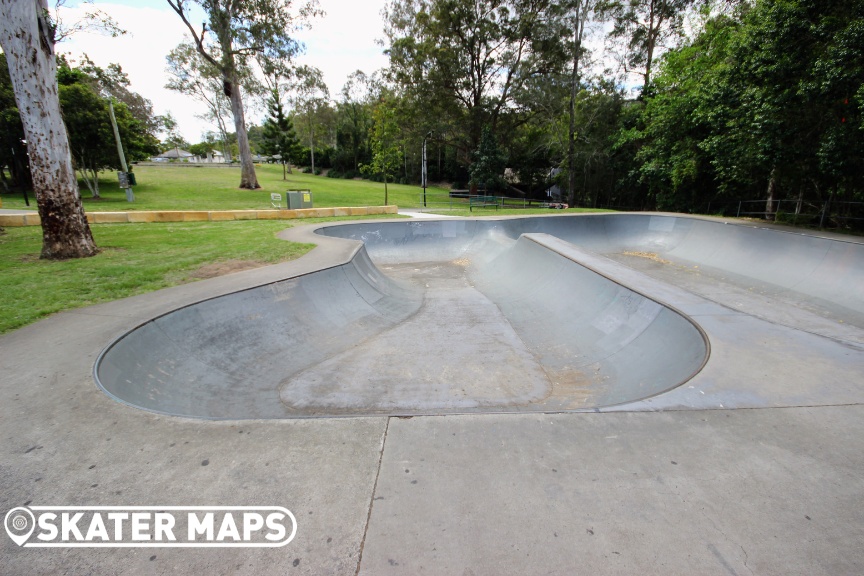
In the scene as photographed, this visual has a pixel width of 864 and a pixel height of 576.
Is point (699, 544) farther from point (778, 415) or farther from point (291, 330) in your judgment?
point (291, 330)

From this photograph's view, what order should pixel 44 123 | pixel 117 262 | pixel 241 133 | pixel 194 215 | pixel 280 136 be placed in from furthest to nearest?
pixel 280 136, pixel 241 133, pixel 194 215, pixel 117 262, pixel 44 123

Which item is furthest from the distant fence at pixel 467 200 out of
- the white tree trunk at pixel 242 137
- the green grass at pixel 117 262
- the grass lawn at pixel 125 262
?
the green grass at pixel 117 262

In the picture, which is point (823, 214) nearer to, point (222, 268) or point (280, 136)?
point (222, 268)

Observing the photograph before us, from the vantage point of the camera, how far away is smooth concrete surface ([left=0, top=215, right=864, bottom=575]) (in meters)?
1.65

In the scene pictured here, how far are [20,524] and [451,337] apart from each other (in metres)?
5.22

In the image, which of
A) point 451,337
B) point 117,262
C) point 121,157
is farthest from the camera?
point 121,157

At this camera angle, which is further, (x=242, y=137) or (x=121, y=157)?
(x=242, y=137)

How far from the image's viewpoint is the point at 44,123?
7277 mm

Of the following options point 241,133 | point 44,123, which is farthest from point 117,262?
point 241,133

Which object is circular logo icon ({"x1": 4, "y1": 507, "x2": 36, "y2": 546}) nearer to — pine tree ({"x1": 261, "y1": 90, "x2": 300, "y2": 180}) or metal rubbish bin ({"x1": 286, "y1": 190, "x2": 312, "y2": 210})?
metal rubbish bin ({"x1": 286, "y1": 190, "x2": 312, "y2": 210})

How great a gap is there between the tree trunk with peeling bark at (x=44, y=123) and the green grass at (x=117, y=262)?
0.62 meters

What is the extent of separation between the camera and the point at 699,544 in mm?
1697

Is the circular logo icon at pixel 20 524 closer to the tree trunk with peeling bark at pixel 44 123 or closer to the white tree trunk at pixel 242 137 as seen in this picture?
the tree trunk with peeling bark at pixel 44 123

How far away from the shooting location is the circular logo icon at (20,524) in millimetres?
1734
